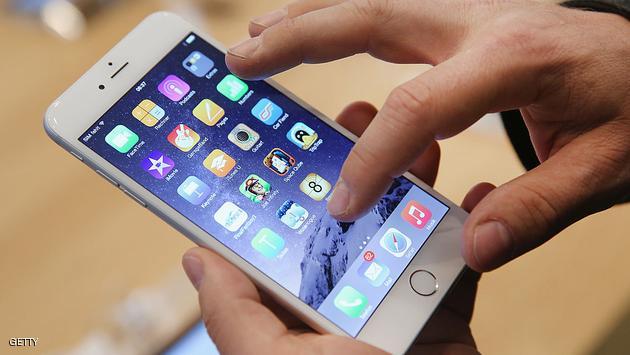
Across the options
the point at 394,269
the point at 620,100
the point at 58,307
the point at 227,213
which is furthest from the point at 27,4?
the point at 620,100

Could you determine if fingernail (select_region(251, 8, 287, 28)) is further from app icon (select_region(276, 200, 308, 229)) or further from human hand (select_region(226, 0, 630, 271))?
app icon (select_region(276, 200, 308, 229))

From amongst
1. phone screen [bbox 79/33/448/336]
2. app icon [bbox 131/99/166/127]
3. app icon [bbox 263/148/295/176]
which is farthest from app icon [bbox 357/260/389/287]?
app icon [bbox 131/99/166/127]

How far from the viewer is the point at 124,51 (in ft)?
1.82

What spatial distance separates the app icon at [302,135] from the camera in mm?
546

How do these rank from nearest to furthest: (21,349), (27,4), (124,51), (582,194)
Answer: (582,194)
(124,51)
(21,349)
(27,4)

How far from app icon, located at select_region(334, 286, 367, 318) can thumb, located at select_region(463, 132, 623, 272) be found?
97mm

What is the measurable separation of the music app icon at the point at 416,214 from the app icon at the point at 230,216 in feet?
0.44

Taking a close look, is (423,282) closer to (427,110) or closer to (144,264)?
(427,110)

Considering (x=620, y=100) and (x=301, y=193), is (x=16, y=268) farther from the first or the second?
(x=620, y=100)

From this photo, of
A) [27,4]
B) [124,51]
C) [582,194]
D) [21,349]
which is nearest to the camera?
[582,194]

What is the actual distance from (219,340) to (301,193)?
0.14 meters

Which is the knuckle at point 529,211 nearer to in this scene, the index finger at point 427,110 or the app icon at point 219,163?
the index finger at point 427,110

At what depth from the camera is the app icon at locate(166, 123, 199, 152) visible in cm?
53

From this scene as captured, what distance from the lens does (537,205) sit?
16.9 inches
